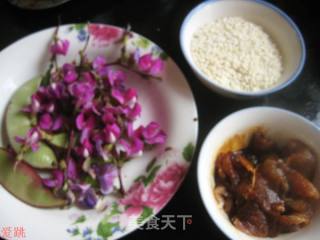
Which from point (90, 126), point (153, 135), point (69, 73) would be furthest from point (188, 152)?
point (69, 73)

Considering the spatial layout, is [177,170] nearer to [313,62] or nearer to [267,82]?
[267,82]

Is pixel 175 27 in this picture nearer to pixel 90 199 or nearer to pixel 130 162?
pixel 130 162

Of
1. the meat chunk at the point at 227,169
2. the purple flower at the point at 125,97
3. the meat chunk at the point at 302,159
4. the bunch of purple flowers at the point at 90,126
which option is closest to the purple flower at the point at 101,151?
the bunch of purple flowers at the point at 90,126

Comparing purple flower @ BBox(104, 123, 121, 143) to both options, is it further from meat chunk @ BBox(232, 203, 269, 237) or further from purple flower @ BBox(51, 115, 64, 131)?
meat chunk @ BBox(232, 203, 269, 237)

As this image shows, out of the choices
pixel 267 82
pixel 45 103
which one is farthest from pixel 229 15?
pixel 45 103

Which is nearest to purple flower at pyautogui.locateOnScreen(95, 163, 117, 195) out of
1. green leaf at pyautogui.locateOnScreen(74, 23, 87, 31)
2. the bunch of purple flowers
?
the bunch of purple flowers
